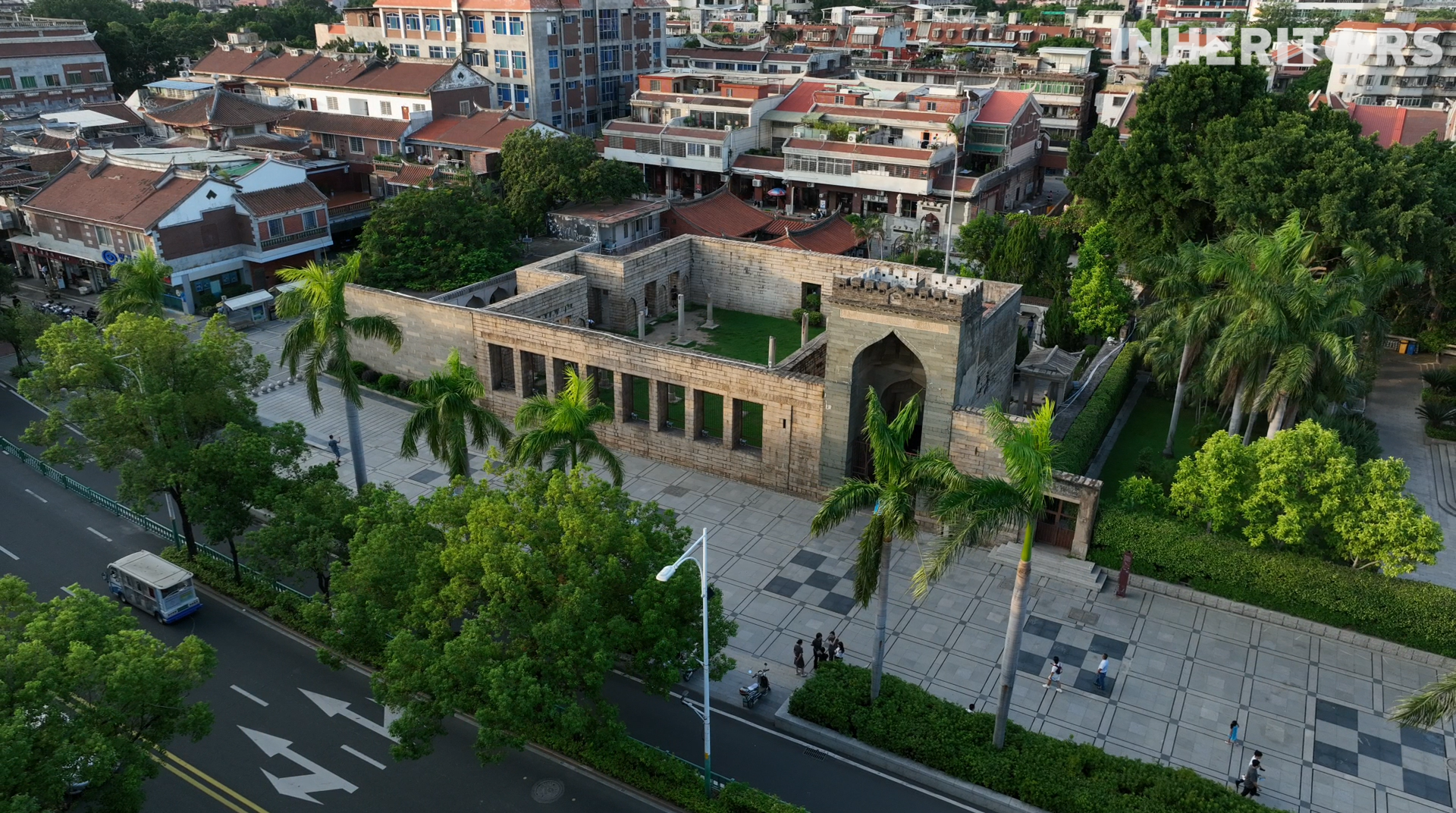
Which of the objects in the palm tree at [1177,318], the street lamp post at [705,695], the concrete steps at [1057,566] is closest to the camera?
the street lamp post at [705,695]

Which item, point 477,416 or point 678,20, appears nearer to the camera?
point 477,416

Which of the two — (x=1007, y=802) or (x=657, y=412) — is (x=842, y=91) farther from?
(x=1007, y=802)

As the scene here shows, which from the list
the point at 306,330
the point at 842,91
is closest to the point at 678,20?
the point at 842,91

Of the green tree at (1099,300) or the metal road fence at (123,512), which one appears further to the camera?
the green tree at (1099,300)

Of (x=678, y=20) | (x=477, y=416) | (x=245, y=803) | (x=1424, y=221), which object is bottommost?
(x=245, y=803)

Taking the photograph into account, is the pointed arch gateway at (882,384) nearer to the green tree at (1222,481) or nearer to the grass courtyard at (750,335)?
the green tree at (1222,481)

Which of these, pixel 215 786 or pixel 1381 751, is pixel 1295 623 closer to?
pixel 1381 751

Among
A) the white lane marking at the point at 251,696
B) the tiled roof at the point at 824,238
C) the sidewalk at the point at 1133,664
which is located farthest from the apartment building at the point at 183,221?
the sidewalk at the point at 1133,664

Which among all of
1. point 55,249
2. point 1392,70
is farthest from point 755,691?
point 1392,70
